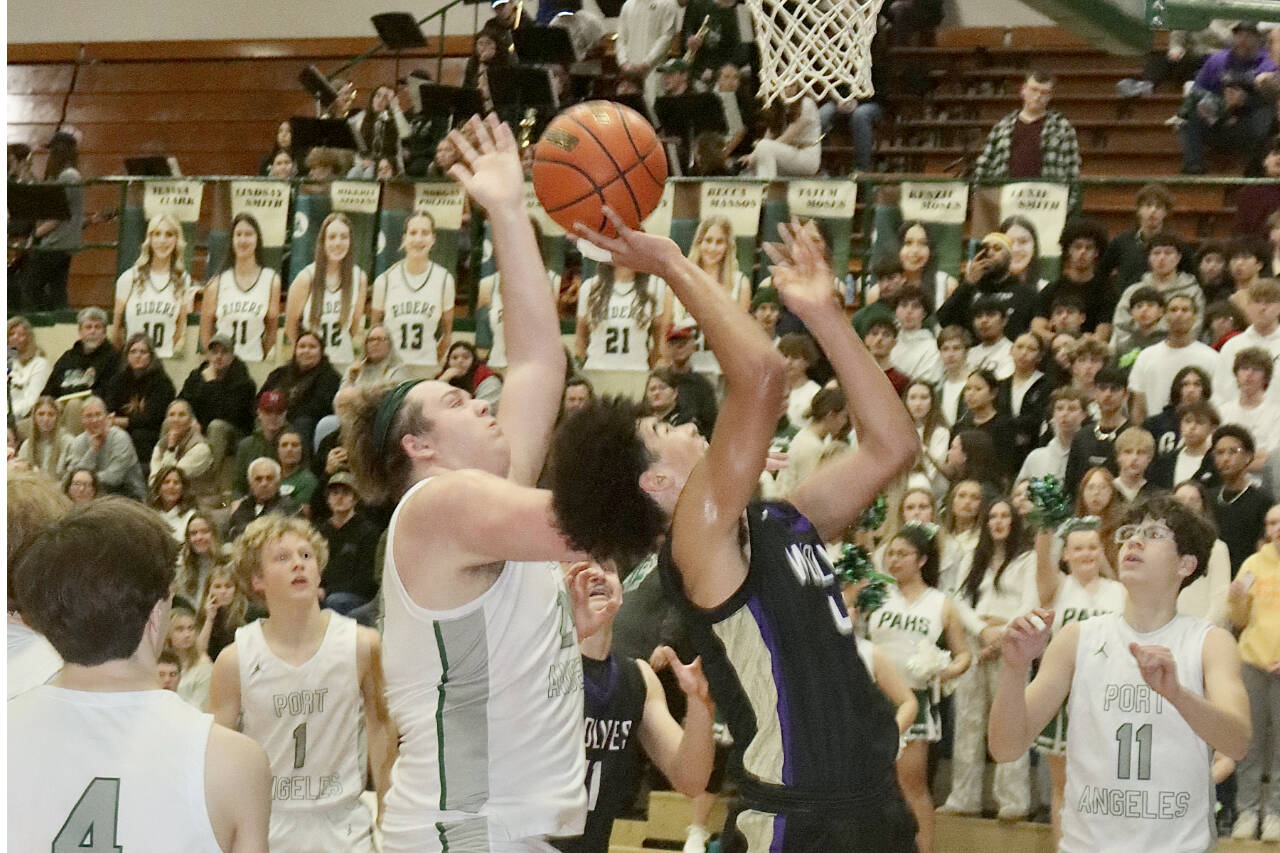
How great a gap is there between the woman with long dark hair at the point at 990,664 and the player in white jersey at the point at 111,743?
5611 millimetres

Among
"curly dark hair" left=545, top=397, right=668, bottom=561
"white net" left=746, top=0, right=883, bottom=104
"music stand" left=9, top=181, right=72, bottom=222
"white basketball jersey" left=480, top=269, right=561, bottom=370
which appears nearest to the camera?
"curly dark hair" left=545, top=397, right=668, bottom=561

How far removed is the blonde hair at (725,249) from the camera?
414 inches

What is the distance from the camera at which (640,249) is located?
3.72 meters

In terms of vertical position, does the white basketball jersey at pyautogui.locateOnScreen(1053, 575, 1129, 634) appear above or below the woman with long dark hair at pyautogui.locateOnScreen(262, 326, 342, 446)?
below

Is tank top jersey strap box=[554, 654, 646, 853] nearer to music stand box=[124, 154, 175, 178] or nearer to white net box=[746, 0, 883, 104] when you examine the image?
white net box=[746, 0, 883, 104]

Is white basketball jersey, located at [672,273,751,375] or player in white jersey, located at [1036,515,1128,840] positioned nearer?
player in white jersey, located at [1036,515,1128,840]

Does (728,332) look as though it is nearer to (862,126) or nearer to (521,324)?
(521,324)

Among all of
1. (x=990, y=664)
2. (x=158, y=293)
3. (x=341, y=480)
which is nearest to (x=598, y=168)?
(x=990, y=664)

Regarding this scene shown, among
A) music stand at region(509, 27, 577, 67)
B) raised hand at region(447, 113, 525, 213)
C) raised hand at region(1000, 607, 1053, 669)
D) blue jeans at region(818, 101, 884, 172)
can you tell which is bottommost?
raised hand at region(1000, 607, 1053, 669)

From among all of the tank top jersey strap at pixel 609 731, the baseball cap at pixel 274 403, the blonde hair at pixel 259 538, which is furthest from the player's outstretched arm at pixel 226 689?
the baseball cap at pixel 274 403

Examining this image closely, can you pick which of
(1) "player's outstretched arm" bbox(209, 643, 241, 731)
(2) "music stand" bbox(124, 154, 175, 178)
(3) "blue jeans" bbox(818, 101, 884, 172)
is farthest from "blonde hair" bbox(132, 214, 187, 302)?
(1) "player's outstretched arm" bbox(209, 643, 241, 731)

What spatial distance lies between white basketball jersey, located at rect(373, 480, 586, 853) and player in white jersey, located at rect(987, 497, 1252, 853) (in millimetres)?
1899

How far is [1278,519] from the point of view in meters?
7.48

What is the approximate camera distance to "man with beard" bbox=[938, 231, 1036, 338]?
9.77 metres
